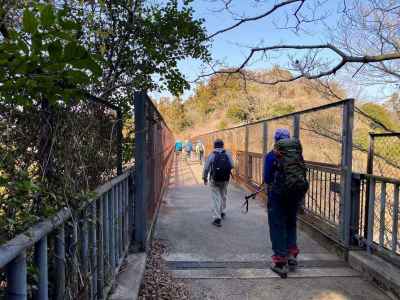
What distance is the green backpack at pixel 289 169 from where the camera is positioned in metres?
4.07

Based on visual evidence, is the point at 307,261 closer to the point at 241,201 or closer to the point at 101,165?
the point at 101,165

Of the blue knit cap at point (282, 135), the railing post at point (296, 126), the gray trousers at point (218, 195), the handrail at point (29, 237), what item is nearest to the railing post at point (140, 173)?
the blue knit cap at point (282, 135)

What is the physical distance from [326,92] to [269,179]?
7.08 metres

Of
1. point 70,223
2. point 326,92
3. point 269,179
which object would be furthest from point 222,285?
point 326,92

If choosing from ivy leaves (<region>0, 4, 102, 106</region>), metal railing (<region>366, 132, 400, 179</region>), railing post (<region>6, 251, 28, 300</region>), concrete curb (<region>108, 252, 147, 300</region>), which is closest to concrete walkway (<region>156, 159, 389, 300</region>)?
concrete curb (<region>108, 252, 147, 300</region>)

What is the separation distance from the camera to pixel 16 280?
131cm

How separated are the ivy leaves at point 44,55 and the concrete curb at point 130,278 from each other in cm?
225

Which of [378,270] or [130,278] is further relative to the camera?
[378,270]

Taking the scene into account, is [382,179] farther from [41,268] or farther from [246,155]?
[246,155]

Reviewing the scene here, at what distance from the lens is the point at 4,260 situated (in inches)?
46.5

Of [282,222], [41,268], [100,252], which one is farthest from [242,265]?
[41,268]

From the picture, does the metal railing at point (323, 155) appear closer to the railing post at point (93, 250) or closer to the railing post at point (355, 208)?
the railing post at point (355, 208)

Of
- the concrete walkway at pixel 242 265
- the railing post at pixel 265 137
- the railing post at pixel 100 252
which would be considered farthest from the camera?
the railing post at pixel 265 137

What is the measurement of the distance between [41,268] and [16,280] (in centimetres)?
30
